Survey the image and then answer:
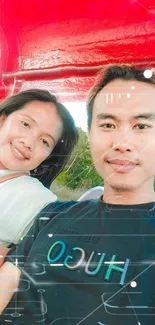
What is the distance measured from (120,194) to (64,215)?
193mm

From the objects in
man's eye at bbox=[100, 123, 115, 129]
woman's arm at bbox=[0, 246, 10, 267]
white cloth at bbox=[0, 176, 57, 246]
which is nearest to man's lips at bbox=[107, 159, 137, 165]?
man's eye at bbox=[100, 123, 115, 129]

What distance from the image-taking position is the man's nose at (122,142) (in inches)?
52.0

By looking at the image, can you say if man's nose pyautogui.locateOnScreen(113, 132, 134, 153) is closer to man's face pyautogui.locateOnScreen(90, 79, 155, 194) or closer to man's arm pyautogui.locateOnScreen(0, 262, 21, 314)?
man's face pyautogui.locateOnScreen(90, 79, 155, 194)

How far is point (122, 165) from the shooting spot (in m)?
1.33

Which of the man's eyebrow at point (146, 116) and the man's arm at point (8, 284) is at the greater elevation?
the man's eyebrow at point (146, 116)

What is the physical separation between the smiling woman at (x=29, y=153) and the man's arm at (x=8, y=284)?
0.23 feet

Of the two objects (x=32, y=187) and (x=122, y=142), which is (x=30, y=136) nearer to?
(x=32, y=187)

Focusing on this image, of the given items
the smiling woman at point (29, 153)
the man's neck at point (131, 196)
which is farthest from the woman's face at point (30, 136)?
the man's neck at point (131, 196)

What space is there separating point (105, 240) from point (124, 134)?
333 millimetres

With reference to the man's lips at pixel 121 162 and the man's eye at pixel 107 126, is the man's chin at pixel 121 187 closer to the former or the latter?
the man's lips at pixel 121 162

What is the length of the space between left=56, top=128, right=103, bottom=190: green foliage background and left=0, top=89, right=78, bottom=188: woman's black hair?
18 millimetres

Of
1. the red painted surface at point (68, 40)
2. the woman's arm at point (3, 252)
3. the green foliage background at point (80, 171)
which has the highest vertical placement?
the red painted surface at point (68, 40)

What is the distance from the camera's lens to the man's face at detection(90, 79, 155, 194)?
1322 mm

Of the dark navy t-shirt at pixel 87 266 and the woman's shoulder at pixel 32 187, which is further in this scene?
the woman's shoulder at pixel 32 187
